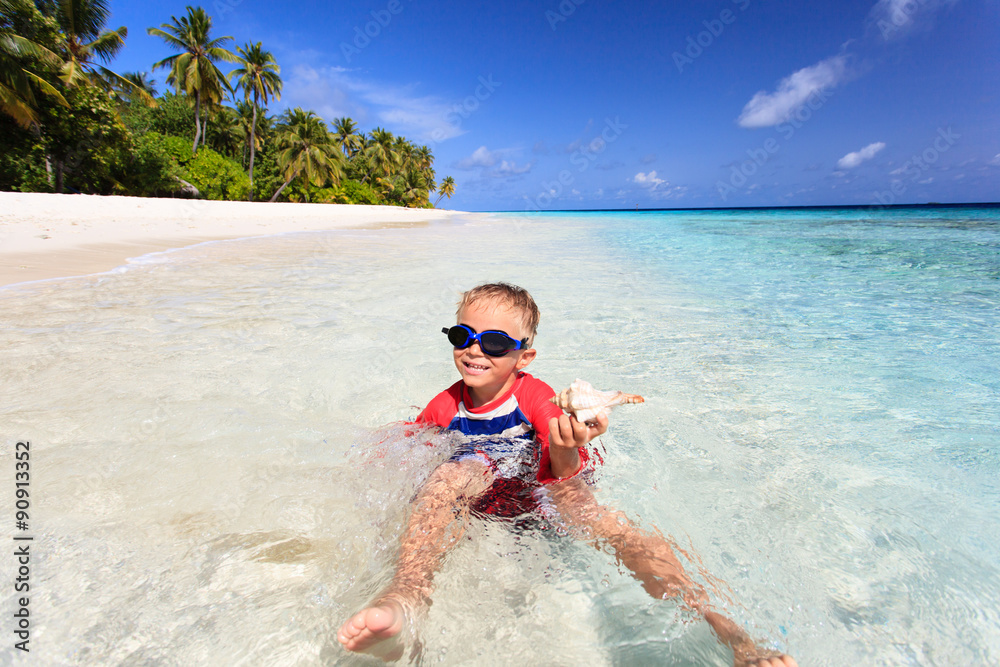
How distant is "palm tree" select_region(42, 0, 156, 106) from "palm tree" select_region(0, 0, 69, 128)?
2.64 metres

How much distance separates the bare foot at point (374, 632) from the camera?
1309 mm

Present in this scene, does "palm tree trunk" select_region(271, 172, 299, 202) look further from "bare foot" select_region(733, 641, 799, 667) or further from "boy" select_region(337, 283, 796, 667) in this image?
"bare foot" select_region(733, 641, 799, 667)

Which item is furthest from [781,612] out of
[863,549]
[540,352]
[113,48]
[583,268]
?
[113,48]

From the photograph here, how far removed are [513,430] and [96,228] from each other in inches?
624

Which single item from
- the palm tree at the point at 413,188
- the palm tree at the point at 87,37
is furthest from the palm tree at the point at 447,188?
the palm tree at the point at 87,37

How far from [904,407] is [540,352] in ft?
8.45

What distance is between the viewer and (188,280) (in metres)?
6.74

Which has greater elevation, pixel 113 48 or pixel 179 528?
pixel 113 48

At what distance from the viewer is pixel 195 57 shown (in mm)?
31578

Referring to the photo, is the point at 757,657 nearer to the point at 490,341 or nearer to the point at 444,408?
the point at 490,341

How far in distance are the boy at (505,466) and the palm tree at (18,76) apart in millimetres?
24507

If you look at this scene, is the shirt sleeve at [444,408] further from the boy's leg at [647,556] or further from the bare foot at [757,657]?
the bare foot at [757,657]

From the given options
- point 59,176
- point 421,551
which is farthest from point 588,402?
point 59,176

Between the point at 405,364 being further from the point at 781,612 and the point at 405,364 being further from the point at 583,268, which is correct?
the point at 583,268
